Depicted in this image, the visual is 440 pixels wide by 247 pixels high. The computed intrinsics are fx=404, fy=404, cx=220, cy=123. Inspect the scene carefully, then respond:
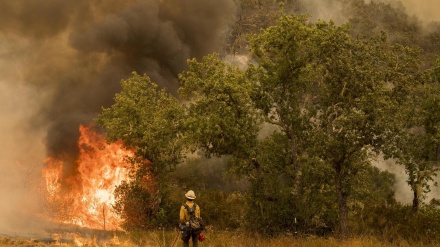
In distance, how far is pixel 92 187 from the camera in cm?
2667

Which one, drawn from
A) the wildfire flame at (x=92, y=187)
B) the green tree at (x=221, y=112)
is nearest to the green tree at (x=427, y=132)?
the green tree at (x=221, y=112)

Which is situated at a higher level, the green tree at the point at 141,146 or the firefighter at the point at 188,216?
the green tree at the point at 141,146

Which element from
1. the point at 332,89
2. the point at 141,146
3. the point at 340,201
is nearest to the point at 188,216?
the point at 340,201

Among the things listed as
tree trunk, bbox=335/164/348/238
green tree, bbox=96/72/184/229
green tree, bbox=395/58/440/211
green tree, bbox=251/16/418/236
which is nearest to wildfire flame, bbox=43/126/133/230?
green tree, bbox=96/72/184/229

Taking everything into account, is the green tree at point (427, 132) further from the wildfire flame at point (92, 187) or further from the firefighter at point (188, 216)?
the wildfire flame at point (92, 187)

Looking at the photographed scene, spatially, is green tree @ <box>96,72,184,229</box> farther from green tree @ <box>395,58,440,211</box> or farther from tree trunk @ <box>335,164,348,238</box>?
green tree @ <box>395,58,440,211</box>

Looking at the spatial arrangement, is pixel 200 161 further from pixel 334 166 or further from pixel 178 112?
pixel 334 166

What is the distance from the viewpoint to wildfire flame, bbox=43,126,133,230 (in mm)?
26219

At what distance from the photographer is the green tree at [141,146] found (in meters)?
23.6

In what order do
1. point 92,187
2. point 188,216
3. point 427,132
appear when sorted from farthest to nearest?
point 92,187 < point 427,132 < point 188,216

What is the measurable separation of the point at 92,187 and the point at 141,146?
4.94 metres

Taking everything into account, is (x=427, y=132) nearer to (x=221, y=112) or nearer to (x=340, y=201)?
(x=340, y=201)

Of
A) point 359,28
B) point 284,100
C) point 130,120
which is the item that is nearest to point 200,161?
point 130,120

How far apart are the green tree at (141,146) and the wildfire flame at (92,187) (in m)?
1.11
